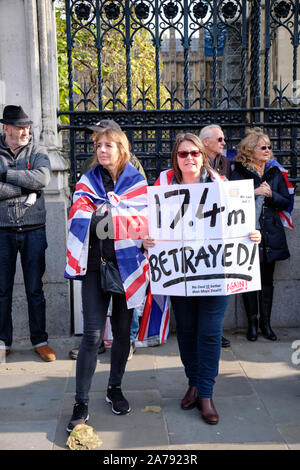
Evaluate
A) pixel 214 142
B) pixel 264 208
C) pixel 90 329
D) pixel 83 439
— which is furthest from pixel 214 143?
pixel 83 439

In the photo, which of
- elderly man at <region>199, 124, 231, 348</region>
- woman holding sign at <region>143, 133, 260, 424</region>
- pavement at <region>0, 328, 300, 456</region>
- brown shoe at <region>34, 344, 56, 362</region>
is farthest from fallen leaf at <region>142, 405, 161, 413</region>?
elderly man at <region>199, 124, 231, 348</region>

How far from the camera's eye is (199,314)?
3705 millimetres

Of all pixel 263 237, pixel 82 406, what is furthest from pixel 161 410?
pixel 263 237

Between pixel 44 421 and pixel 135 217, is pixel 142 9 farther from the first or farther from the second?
pixel 44 421

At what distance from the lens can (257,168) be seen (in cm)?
521

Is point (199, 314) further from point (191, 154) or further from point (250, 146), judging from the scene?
point (250, 146)

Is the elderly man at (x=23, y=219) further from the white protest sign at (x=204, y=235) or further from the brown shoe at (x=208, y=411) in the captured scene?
the brown shoe at (x=208, y=411)

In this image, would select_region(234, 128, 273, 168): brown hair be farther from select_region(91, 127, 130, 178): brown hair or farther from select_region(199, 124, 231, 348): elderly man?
select_region(91, 127, 130, 178): brown hair

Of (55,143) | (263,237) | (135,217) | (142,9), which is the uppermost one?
(142,9)

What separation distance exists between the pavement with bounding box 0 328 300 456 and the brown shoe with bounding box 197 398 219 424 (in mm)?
46

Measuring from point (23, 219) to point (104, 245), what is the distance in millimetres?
1494

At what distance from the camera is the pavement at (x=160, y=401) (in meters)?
3.44

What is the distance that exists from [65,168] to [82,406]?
280cm

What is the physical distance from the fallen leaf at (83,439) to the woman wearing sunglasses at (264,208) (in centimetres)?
245
